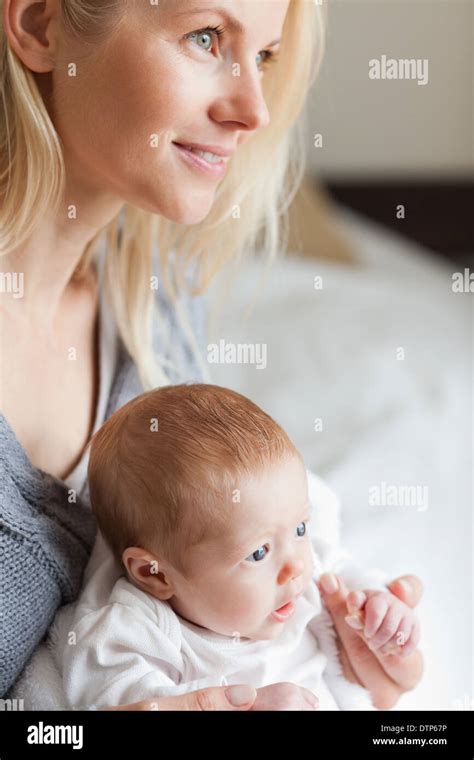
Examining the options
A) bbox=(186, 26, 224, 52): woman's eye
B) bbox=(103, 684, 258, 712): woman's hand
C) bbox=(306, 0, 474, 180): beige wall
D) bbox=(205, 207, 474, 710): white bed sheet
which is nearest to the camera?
bbox=(103, 684, 258, 712): woman's hand

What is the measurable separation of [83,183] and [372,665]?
1.73 ft

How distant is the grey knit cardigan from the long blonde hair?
0.67 feet

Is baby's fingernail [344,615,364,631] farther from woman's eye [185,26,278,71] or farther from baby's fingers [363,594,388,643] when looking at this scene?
woman's eye [185,26,278,71]

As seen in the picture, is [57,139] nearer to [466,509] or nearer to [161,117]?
[161,117]

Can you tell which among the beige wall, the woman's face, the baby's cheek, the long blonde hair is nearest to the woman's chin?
the woman's face

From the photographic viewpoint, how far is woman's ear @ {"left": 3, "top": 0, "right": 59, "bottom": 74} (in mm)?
873

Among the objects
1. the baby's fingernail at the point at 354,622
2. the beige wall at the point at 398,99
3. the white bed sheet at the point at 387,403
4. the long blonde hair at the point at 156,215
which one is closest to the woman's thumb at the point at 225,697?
the baby's fingernail at the point at 354,622

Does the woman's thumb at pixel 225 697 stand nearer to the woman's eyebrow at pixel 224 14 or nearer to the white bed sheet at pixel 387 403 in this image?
the white bed sheet at pixel 387 403

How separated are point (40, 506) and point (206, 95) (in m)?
0.39

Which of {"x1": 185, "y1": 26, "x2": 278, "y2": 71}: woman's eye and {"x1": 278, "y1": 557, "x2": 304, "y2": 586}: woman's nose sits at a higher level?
{"x1": 185, "y1": 26, "x2": 278, "y2": 71}: woman's eye

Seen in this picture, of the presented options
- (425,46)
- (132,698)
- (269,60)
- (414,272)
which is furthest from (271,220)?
(425,46)

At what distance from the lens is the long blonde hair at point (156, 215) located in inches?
35.5

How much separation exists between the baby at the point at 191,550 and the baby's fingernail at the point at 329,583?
0.06 m

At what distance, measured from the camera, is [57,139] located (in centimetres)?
91
